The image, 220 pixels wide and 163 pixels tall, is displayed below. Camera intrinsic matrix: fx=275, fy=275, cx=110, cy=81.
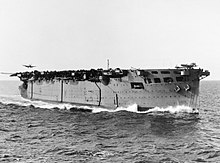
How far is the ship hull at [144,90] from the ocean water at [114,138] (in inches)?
43.9

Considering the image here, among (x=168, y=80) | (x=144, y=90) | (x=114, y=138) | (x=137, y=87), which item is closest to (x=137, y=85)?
(x=137, y=87)

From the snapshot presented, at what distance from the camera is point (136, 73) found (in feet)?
104

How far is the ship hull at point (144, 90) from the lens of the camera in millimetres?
30031

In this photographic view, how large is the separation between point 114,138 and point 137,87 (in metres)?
12.5

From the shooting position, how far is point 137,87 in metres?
31.8

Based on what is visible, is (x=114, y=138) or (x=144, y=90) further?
(x=144, y=90)

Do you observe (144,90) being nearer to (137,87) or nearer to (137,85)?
(137,87)

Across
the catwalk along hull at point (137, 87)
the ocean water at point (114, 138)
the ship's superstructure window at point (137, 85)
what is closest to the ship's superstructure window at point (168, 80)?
the catwalk along hull at point (137, 87)

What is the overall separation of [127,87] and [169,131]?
11.1 m

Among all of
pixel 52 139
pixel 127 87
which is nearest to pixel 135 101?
pixel 127 87

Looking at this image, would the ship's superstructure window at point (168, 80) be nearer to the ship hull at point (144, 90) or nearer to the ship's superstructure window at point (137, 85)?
the ship hull at point (144, 90)

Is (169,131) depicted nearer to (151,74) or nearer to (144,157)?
(144,157)

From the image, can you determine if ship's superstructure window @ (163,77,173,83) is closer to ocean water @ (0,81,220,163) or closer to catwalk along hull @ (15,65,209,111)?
catwalk along hull @ (15,65,209,111)

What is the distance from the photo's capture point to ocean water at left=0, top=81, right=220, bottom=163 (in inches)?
624
